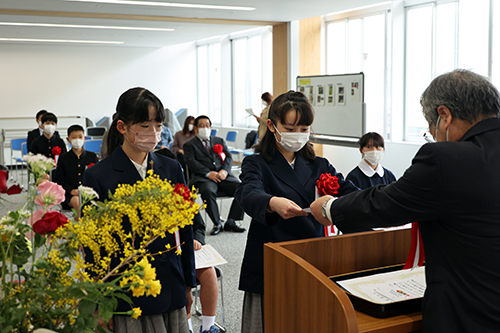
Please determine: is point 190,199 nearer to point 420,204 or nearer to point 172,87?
point 420,204

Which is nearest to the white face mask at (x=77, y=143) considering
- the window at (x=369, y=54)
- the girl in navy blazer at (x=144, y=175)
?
the girl in navy blazer at (x=144, y=175)

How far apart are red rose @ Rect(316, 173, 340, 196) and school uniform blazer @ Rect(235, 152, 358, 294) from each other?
0.37 feet

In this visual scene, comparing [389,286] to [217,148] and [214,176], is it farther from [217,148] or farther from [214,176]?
[217,148]

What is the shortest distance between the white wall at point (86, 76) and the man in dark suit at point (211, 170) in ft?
26.9

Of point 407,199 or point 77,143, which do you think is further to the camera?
point 77,143

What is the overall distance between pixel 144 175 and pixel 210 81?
13.0 m

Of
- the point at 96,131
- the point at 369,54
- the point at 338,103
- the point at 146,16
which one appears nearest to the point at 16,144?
the point at 96,131

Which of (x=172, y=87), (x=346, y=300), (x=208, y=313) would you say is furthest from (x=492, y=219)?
(x=172, y=87)

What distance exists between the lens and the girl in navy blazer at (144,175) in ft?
5.55

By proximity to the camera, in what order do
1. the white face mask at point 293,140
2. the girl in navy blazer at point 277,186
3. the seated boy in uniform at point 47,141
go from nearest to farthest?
1. the girl in navy blazer at point 277,186
2. the white face mask at point 293,140
3. the seated boy in uniform at point 47,141

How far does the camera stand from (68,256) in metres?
0.85

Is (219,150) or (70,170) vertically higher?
(219,150)

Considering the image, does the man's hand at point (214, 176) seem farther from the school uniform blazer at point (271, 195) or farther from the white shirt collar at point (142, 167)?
the white shirt collar at point (142, 167)

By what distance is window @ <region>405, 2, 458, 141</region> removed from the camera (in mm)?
7662
